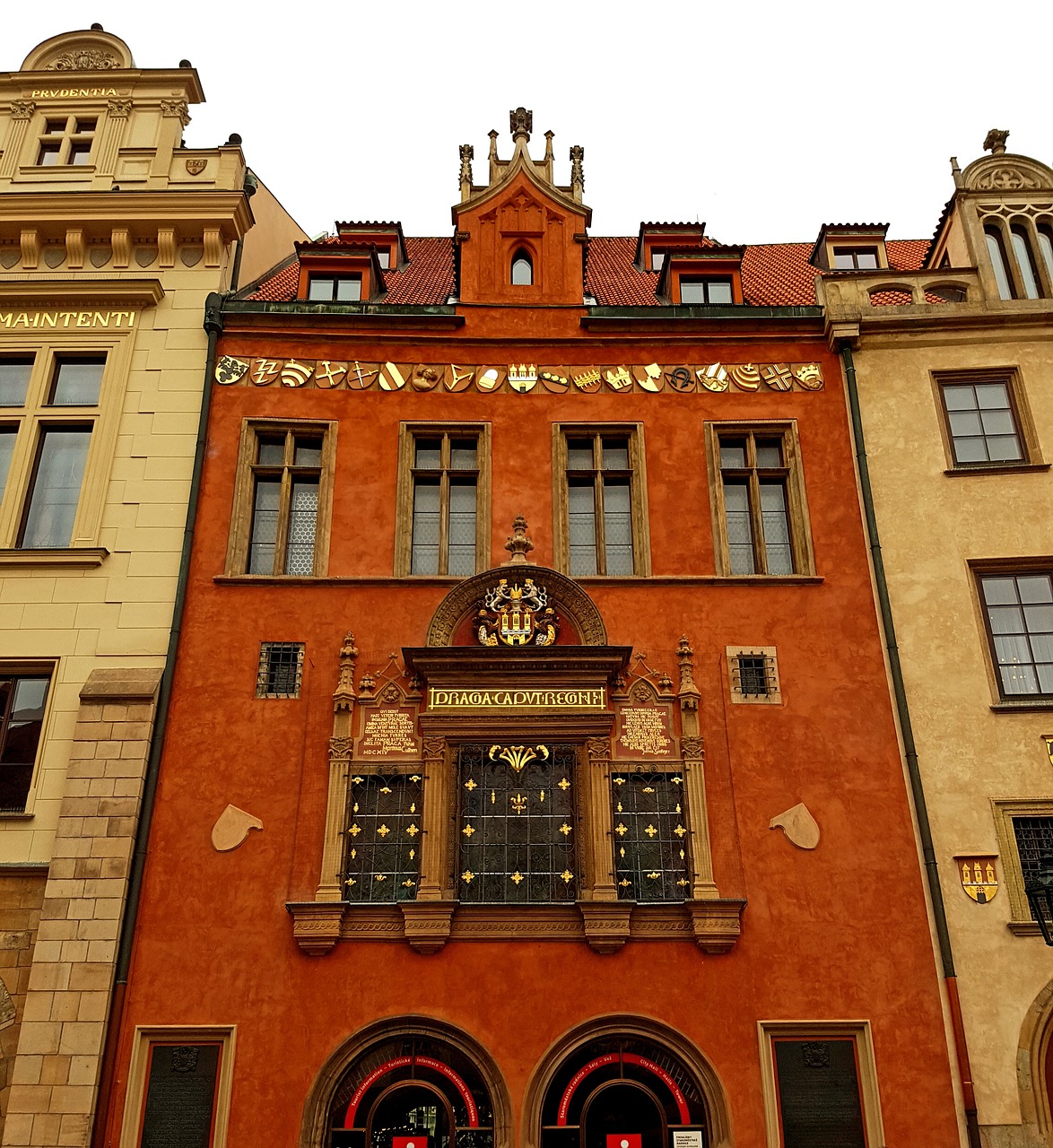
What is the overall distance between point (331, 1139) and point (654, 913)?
14.5 ft

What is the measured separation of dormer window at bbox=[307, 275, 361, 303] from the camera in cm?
1827

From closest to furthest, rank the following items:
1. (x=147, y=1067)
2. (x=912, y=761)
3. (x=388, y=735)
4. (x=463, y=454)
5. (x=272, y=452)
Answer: (x=147, y=1067) → (x=912, y=761) → (x=388, y=735) → (x=272, y=452) → (x=463, y=454)

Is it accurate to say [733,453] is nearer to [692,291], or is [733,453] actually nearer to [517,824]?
[692,291]

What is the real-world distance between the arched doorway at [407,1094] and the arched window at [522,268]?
11042mm

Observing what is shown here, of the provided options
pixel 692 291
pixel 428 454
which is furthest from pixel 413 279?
pixel 428 454

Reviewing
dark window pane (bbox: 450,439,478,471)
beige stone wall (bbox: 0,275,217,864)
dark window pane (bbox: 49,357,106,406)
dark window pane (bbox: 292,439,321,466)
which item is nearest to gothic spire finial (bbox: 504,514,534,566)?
dark window pane (bbox: 450,439,478,471)

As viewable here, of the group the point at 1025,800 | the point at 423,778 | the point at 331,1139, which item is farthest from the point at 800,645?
the point at 331,1139

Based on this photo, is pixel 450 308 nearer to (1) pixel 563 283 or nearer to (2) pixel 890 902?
(1) pixel 563 283

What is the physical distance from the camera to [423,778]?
13.9m

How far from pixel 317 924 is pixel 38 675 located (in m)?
5.02

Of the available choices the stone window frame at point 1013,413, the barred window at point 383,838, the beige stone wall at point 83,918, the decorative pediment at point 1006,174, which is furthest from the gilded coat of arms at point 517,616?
the decorative pediment at point 1006,174

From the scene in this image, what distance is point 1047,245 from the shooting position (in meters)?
17.6

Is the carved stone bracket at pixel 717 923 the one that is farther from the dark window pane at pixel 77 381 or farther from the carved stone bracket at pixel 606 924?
the dark window pane at pixel 77 381

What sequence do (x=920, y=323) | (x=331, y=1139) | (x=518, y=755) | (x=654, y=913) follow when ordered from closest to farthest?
1. (x=331, y=1139)
2. (x=654, y=913)
3. (x=518, y=755)
4. (x=920, y=323)
